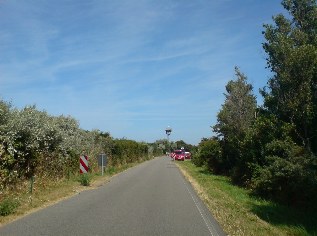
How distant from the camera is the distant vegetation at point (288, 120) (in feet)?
51.8

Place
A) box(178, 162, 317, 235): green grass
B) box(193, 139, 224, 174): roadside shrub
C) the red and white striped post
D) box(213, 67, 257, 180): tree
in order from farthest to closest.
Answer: box(193, 139, 224, 174): roadside shrub < box(213, 67, 257, 180): tree < the red and white striped post < box(178, 162, 317, 235): green grass

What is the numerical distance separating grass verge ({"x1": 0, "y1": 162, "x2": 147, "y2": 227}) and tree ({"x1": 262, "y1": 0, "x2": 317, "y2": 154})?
9615 millimetres

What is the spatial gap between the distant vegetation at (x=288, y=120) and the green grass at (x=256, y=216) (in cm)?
76

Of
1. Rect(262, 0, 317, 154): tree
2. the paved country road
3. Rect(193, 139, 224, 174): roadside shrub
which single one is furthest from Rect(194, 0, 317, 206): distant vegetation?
Rect(193, 139, 224, 174): roadside shrub

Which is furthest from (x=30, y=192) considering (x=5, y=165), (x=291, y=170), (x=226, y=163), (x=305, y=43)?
(x=226, y=163)

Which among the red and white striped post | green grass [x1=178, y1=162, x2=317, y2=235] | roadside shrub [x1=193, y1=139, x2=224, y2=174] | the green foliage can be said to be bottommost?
green grass [x1=178, y1=162, x2=317, y2=235]

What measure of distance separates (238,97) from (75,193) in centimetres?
1444

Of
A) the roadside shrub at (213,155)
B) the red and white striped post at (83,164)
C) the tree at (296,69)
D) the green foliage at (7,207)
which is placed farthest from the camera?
the roadside shrub at (213,155)

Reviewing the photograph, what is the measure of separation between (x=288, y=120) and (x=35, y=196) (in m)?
11.1

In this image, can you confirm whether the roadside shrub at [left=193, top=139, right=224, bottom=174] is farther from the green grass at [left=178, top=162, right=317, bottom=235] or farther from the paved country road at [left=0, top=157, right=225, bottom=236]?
the paved country road at [left=0, top=157, right=225, bottom=236]

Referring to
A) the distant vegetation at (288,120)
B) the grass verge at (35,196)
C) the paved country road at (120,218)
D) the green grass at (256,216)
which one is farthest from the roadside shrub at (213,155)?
the paved country road at (120,218)

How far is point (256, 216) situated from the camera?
13.1 metres

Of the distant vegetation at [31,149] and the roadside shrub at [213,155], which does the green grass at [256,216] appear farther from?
the roadside shrub at [213,155]

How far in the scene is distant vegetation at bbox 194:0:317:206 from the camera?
51.8 feet
